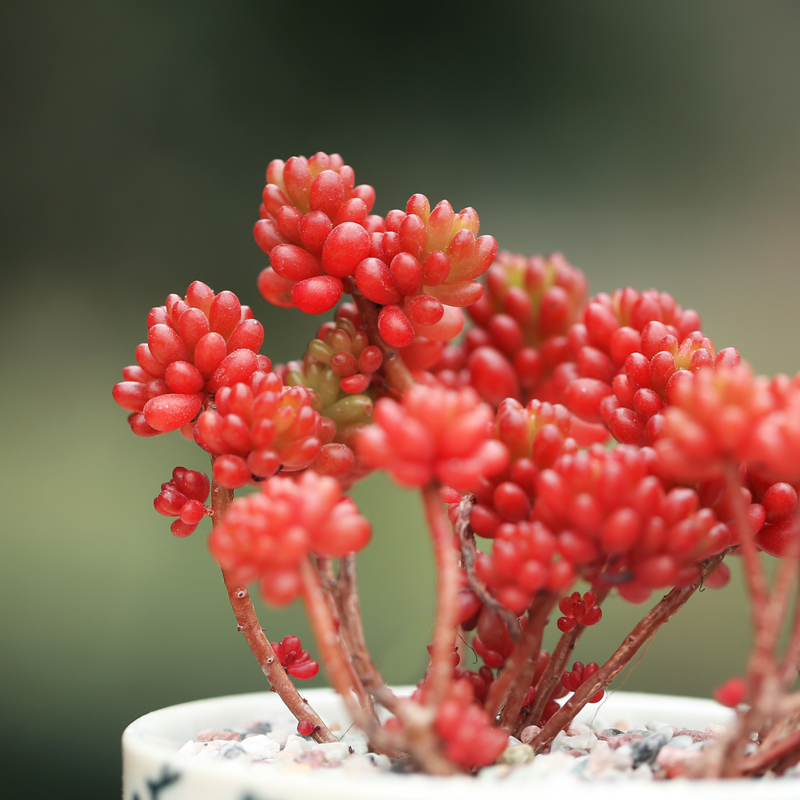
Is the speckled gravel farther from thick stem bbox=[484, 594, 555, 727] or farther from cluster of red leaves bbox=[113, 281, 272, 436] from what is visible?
cluster of red leaves bbox=[113, 281, 272, 436]

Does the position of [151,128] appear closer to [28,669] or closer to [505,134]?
[505,134]

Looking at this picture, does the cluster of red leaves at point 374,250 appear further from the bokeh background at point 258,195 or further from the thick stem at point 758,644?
the bokeh background at point 258,195

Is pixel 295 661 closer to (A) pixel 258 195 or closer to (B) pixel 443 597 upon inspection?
(B) pixel 443 597

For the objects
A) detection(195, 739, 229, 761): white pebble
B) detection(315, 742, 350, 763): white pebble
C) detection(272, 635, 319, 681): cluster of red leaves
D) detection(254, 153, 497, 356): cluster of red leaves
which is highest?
detection(254, 153, 497, 356): cluster of red leaves

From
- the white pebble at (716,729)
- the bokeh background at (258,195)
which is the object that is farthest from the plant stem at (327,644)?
the bokeh background at (258,195)

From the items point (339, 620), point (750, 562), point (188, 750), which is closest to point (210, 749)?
point (188, 750)

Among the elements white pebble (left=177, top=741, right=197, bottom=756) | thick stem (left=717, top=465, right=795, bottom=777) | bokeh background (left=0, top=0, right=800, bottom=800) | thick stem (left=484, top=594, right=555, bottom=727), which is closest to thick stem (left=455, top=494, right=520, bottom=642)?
thick stem (left=484, top=594, right=555, bottom=727)
